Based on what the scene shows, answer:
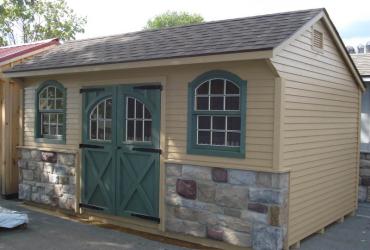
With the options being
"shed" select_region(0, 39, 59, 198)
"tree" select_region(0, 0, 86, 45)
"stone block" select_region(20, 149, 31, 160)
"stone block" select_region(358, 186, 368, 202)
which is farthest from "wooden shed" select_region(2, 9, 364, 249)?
"tree" select_region(0, 0, 86, 45)

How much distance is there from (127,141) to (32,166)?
9.01 ft

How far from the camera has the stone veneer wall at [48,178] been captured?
331 inches

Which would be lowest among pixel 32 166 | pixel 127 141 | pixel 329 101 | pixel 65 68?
pixel 32 166

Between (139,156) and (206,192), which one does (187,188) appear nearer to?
(206,192)

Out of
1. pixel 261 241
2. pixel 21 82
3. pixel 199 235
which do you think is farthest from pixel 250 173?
pixel 21 82

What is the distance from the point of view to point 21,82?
9.28 meters

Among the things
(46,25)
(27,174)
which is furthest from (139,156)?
(46,25)

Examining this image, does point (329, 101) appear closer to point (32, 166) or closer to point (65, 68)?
point (65, 68)

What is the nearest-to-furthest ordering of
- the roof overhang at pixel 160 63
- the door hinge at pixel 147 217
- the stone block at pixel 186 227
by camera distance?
1. the roof overhang at pixel 160 63
2. the stone block at pixel 186 227
3. the door hinge at pixel 147 217

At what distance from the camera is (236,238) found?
6.24 metres

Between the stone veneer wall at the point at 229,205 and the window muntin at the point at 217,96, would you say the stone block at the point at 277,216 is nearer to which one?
the stone veneer wall at the point at 229,205

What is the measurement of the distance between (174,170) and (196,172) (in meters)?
0.43

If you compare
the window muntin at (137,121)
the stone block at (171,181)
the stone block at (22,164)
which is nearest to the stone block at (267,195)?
the stone block at (171,181)

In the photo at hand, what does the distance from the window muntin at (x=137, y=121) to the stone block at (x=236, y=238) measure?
1946mm
